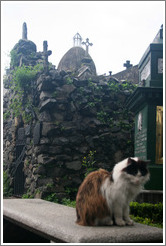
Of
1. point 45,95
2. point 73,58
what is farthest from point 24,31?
point 73,58

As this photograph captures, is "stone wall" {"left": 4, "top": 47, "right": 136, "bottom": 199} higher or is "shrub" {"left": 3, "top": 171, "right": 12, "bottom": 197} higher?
"stone wall" {"left": 4, "top": 47, "right": 136, "bottom": 199}

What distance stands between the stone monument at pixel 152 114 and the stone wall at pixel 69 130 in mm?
2296

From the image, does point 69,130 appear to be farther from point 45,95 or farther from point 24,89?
point 24,89

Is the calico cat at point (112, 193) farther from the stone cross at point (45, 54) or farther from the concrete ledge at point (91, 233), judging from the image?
the stone cross at point (45, 54)

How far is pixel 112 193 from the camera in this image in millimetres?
3018

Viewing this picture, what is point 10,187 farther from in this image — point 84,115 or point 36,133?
point 84,115

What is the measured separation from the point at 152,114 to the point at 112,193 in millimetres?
3294

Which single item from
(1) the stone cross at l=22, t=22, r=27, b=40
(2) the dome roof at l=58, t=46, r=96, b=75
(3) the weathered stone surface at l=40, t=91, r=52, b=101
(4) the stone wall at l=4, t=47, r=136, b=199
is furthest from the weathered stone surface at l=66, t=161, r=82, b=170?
(2) the dome roof at l=58, t=46, r=96, b=75

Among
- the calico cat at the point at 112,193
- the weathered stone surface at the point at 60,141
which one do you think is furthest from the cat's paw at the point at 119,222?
the weathered stone surface at the point at 60,141

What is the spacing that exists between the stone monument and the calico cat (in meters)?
2.77

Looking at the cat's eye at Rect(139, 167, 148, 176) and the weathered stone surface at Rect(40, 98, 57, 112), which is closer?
the cat's eye at Rect(139, 167, 148, 176)

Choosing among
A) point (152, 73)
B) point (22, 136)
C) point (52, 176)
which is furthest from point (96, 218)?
point (22, 136)

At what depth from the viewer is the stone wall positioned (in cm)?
828

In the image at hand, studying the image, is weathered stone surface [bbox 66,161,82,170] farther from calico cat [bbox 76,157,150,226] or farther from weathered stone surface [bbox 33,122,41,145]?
calico cat [bbox 76,157,150,226]
